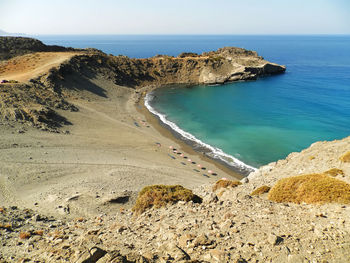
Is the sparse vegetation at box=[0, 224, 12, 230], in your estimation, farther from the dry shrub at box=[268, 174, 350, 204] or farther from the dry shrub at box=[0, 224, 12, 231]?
the dry shrub at box=[268, 174, 350, 204]

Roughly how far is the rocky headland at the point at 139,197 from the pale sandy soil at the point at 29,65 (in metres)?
8.95

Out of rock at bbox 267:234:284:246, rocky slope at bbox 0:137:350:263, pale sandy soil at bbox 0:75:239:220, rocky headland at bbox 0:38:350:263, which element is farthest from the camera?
pale sandy soil at bbox 0:75:239:220

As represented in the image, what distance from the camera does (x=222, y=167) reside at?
38.0 m

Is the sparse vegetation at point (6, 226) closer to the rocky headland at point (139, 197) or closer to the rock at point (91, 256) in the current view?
the rocky headland at point (139, 197)

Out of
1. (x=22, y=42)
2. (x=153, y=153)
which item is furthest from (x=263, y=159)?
(x=22, y=42)

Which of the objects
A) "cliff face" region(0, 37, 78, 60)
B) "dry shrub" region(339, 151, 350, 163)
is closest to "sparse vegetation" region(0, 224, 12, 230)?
"dry shrub" region(339, 151, 350, 163)

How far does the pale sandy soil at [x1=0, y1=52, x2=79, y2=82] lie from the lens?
60.9 metres

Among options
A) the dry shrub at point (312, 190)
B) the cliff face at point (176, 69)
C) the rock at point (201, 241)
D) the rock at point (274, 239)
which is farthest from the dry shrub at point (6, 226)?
the cliff face at point (176, 69)

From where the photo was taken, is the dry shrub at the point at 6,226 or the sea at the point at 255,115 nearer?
the dry shrub at the point at 6,226

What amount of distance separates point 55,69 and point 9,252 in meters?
62.0

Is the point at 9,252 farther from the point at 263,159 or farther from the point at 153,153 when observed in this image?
the point at 263,159

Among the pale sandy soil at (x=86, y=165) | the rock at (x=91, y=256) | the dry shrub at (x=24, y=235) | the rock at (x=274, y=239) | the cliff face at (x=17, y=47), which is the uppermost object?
the cliff face at (x=17, y=47)

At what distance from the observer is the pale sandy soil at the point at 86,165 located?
819 inches

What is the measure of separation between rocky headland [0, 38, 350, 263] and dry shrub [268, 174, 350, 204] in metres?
0.06
